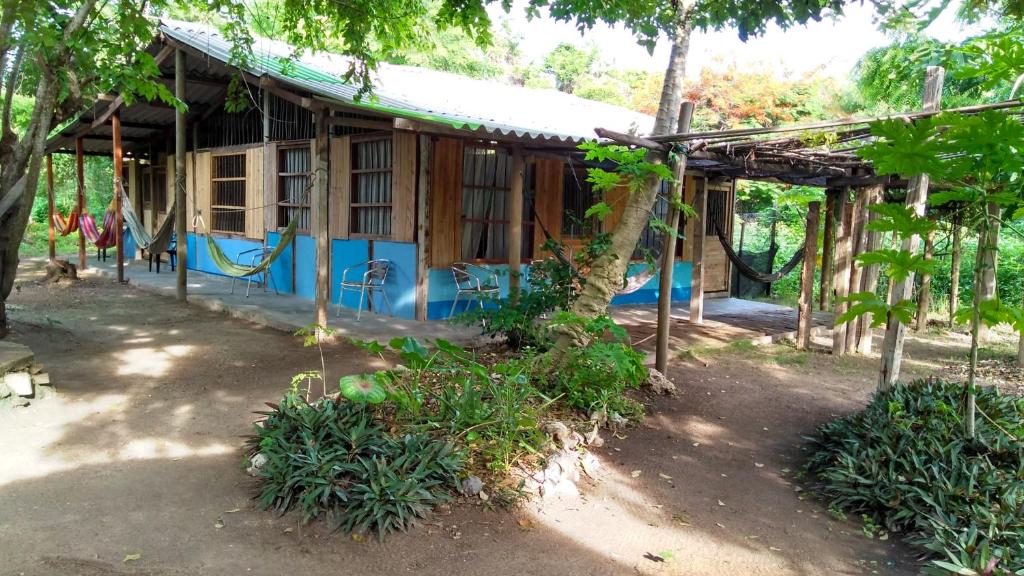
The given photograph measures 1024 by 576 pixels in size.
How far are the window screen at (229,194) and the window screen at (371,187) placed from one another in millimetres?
2488

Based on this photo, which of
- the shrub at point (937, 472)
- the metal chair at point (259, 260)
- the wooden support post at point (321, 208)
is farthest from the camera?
the metal chair at point (259, 260)

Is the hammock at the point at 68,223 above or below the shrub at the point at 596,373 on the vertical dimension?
above

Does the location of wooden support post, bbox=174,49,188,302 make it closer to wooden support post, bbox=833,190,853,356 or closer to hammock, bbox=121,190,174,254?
hammock, bbox=121,190,174,254

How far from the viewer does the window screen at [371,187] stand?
23.5ft

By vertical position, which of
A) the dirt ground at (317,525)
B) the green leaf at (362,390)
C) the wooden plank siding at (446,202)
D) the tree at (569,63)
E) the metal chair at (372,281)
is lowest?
the dirt ground at (317,525)

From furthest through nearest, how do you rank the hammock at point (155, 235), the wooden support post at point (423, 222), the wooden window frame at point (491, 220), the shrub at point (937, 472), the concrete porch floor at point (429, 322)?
the hammock at point (155, 235) → the wooden window frame at point (491, 220) → the wooden support post at point (423, 222) → the concrete porch floor at point (429, 322) → the shrub at point (937, 472)

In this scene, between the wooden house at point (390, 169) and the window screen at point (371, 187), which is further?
the window screen at point (371, 187)

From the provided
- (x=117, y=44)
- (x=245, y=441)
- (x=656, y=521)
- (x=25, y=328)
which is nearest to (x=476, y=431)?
(x=656, y=521)

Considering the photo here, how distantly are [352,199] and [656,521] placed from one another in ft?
17.7

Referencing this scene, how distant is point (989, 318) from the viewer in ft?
10.7

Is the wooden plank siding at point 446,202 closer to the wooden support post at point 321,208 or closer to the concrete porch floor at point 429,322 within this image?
the concrete porch floor at point 429,322

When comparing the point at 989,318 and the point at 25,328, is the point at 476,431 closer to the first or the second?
the point at 989,318

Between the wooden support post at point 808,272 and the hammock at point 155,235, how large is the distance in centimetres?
736

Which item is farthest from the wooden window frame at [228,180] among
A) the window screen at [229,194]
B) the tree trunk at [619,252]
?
the tree trunk at [619,252]
